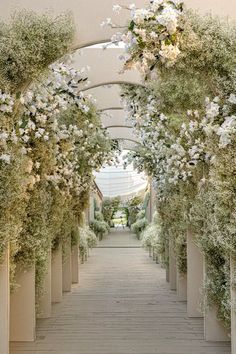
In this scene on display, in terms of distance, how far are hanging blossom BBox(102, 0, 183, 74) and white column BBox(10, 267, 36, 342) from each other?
9.71ft

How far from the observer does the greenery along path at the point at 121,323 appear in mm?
5512

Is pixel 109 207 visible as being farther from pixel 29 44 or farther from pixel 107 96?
pixel 29 44

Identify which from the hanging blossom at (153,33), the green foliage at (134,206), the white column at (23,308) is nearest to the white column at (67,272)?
the white column at (23,308)

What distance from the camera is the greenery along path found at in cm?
551

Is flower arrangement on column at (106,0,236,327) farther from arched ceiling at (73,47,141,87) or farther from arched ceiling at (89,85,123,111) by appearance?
arched ceiling at (89,85,123,111)

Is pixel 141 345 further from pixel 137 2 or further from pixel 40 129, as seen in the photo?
pixel 137 2

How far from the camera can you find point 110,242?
18641 millimetres

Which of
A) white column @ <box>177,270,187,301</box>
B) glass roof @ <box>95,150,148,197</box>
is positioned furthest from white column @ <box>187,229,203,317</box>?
glass roof @ <box>95,150,148,197</box>

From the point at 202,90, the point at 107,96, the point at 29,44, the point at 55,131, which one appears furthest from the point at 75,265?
the point at 29,44

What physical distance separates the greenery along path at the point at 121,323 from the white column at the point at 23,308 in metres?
0.16

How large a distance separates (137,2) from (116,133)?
10.1m

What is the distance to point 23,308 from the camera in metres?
5.77

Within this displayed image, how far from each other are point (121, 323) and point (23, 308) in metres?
1.44

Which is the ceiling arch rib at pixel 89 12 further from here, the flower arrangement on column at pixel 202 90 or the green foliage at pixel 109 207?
the green foliage at pixel 109 207
